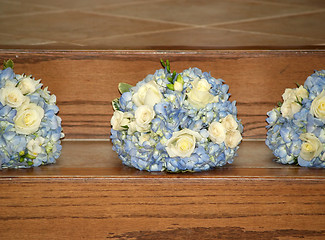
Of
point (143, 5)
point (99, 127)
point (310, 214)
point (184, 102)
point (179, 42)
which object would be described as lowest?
point (310, 214)

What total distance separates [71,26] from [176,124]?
1.06 m

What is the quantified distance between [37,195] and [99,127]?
0.34m

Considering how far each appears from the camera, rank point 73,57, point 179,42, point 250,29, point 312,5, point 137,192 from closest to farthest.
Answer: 1. point 137,192
2. point 73,57
3. point 179,42
4. point 250,29
5. point 312,5

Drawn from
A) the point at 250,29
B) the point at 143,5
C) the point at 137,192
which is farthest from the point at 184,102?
the point at 143,5

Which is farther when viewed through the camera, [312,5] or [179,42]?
[312,5]

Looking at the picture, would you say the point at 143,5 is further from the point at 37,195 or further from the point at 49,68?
the point at 37,195

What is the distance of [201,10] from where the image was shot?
2557 millimetres

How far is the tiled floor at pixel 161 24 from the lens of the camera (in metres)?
1.76

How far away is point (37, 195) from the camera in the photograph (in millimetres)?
1226

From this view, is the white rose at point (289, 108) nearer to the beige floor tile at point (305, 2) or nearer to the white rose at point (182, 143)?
the white rose at point (182, 143)

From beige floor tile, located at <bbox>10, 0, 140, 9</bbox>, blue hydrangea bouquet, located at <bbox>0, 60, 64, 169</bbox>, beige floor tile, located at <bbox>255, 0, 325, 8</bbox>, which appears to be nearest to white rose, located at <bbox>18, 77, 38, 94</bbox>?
blue hydrangea bouquet, located at <bbox>0, 60, 64, 169</bbox>

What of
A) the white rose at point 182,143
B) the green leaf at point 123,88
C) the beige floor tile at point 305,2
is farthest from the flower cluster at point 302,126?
the beige floor tile at point 305,2

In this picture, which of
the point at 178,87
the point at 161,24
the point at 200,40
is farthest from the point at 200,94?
the point at 161,24

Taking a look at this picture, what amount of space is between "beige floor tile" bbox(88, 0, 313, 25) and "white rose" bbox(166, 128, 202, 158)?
1.08m
